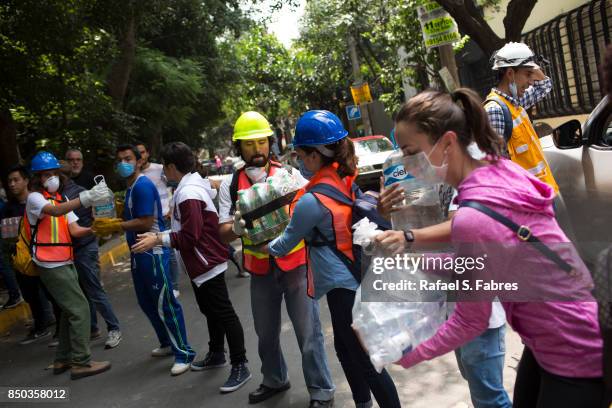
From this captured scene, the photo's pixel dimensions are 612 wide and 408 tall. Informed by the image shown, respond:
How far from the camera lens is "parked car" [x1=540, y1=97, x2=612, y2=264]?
402 centimetres

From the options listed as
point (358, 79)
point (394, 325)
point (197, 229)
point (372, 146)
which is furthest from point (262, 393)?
point (358, 79)

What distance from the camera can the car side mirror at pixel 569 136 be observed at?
421cm

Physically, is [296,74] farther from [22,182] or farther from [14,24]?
[22,182]

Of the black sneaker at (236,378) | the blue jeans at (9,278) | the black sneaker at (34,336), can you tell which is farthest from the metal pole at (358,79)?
the black sneaker at (236,378)

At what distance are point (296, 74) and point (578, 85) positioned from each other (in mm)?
22041

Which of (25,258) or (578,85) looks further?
(578,85)

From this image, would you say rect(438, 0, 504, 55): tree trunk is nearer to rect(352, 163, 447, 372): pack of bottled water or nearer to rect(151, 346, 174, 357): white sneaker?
rect(151, 346, 174, 357): white sneaker

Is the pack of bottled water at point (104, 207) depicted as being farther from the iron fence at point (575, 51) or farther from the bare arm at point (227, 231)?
the iron fence at point (575, 51)

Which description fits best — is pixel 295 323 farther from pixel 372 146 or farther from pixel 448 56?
pixel 372 146

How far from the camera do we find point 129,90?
1859 cm

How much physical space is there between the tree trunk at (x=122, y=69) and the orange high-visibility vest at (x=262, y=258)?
11465 mm

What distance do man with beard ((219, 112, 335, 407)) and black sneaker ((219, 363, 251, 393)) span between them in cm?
31

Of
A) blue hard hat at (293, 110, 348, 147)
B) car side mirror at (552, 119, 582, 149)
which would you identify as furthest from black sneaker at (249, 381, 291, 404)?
car side mirror at (552, 119, 582, 149)

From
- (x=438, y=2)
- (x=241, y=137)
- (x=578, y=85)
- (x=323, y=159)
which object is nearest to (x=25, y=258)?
(x=241, y=137)
